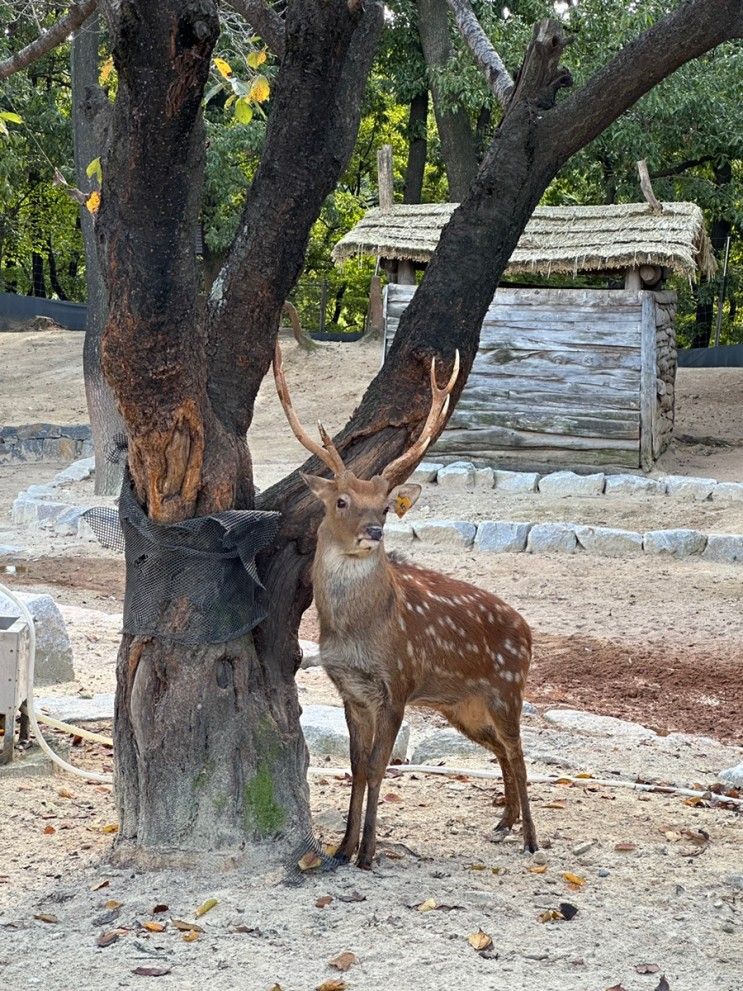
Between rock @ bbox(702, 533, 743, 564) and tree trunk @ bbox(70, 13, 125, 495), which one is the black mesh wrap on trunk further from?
tree trunk @ bbox(70, 13, 125, 495)

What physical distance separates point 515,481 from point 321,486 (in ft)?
33.5

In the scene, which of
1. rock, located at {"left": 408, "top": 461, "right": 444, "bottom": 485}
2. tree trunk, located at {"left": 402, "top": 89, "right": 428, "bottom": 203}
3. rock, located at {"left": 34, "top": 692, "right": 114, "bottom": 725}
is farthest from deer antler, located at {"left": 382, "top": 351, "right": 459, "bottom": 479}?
tree trunk, located at {"left": 402, "top": 89, "right": 428, "bottom": 203}

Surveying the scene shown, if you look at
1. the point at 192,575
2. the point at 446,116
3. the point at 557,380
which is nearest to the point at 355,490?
the point at 192,575

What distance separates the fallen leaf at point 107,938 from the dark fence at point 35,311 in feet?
76.6

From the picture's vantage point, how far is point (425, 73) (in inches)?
847

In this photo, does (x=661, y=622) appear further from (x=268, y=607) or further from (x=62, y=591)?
(x=268, y=607)

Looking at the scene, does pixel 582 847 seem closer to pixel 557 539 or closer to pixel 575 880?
pixel 575 880

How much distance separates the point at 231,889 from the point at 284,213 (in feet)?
7.63

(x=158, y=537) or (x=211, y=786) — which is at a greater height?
(x=158, y=537)

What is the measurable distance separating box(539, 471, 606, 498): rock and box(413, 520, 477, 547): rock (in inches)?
86.8

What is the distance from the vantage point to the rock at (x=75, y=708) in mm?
6512

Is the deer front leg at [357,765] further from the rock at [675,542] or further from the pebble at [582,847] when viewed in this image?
the rock at [675,542]

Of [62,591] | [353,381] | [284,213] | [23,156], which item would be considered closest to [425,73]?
[353,381]

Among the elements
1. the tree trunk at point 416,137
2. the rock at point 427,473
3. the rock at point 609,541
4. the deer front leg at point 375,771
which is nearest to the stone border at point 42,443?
the rock at point 427,473
